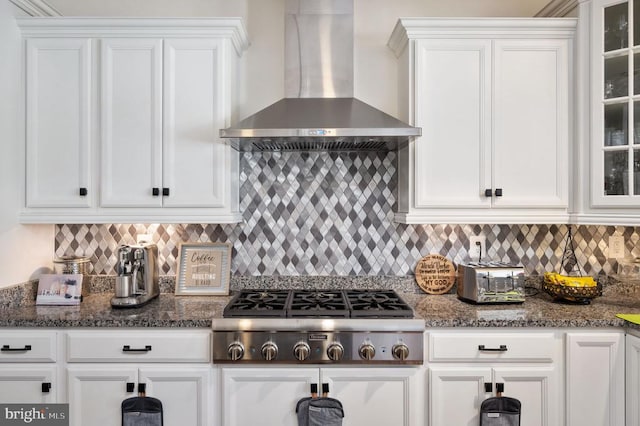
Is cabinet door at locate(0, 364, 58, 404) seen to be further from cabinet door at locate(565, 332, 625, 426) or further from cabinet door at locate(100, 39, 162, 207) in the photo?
cabinet door at locate(565, 332, 625, 426)

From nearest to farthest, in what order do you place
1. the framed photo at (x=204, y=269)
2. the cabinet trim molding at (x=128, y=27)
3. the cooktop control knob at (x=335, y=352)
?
the cooktop control knob at (x=335, y=352) → the cabinet trim molding at (x=128, y=27) → the framed photo at (x=204, y=269)

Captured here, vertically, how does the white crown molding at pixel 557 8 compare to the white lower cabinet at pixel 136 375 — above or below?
above

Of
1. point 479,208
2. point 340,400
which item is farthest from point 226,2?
point 340,400

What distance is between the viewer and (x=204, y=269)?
254 centimetres

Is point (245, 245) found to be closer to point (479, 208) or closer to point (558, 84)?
point (479, 208)

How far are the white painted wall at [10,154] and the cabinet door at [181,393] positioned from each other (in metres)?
1.04

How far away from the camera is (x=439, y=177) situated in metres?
2.26

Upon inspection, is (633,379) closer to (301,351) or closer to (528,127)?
(528,127)

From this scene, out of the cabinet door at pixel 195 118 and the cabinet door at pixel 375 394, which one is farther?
the cabinet door at pixel 195 118

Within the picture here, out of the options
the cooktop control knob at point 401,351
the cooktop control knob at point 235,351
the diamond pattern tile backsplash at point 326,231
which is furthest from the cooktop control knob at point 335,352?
the diamond pattern tile backsplash at point 326,231

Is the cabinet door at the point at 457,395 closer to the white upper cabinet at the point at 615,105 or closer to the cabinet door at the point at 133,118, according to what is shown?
the white upper cabinet at the point at 615,105

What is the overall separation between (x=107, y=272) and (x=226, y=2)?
1.94m

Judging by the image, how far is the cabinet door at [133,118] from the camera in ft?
7.35

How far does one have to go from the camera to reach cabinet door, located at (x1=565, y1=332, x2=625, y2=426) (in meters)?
1.93
